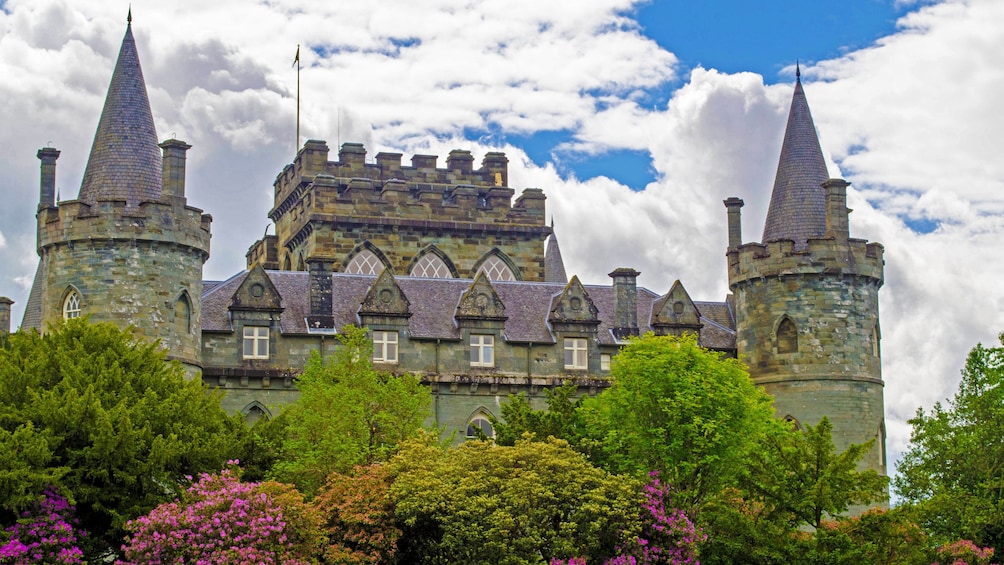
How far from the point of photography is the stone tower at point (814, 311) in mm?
58969

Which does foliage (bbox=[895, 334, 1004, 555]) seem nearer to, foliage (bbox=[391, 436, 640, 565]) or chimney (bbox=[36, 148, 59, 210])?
foliage (bbox=[391, 436, 640, 565])

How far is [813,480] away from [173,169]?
23.1 metres

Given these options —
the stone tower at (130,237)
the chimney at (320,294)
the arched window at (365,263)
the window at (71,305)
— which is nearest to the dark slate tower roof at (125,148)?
the stone tower at (130,237)

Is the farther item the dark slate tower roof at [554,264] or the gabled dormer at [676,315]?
the dark slate tower roof at [554,264]

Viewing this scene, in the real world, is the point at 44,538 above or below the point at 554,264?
below

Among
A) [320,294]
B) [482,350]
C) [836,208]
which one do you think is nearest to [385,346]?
[320,294]

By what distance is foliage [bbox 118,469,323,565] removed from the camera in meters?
41.7

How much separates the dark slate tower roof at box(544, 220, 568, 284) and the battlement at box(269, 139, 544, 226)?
21.6ft

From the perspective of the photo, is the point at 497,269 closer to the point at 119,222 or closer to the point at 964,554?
the point at 119,222

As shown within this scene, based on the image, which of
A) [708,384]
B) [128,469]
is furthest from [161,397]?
[708,384]

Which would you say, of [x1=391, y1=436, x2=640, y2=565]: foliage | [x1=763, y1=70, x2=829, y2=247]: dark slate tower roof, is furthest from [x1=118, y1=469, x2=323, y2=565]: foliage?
[x1=763, y1=70, x2=829, y2=247]: dark slate tower roof

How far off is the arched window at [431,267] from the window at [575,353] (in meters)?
9.07

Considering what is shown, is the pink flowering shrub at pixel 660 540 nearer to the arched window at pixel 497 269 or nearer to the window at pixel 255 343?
the window at pixel 255 343

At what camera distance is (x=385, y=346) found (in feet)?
192
